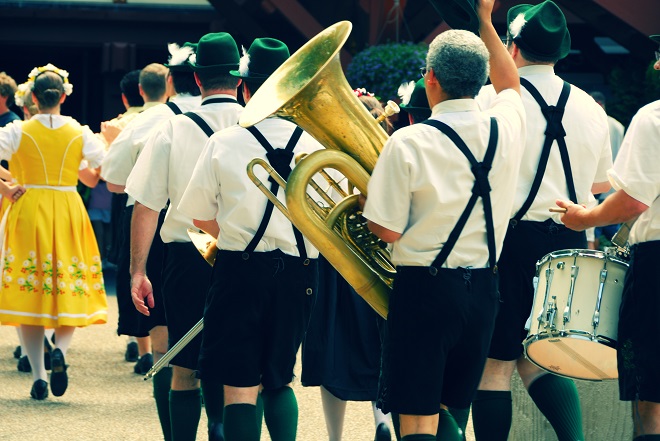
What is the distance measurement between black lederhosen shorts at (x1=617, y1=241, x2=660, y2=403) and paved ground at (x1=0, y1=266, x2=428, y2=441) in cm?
229

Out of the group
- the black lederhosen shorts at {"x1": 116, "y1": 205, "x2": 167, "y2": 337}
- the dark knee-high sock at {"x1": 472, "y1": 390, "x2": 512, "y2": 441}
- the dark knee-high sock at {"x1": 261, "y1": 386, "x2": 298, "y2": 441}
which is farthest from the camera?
the black lederhosen shorts at {"x1": 116, "y1": 205, "x2": 167, "y2": 337}

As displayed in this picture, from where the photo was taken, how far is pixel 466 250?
3828mm

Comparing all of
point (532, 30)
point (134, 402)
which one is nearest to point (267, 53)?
point (532, 30)

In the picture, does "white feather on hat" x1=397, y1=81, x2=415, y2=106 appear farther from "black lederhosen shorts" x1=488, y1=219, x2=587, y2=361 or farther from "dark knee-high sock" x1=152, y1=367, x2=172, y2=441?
"dark knee-high sock" x1=152, y1=367, x2=172, y2=441

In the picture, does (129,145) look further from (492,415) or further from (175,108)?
(492,415)

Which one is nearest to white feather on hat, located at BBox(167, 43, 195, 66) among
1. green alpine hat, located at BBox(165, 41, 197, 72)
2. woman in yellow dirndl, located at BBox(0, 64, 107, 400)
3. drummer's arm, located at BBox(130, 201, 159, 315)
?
green alpine hat, located at BBox(165, 41, 197, 72)

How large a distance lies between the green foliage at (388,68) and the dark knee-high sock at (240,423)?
20.2 ft

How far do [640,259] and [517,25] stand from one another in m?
1.20

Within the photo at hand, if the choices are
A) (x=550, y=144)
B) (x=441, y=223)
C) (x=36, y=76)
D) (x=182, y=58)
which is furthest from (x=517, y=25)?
(x=36, y=76)

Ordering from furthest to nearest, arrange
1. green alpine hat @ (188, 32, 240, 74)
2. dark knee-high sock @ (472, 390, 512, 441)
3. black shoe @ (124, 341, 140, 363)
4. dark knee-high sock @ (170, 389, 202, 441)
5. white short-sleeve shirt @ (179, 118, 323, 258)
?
1. black shoe @ (124, 341, 140, 363)
2. dark knee-high sock @ (170, 389, 202, 441)
3. green alpine hat @ (188, 32, 240, 74)
4. dark knee-high sock @ (472, 390, 512, 441)
5. white short-sleeve shirt @ (179, 118, 323, 258)

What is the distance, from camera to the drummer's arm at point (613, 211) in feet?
12.7

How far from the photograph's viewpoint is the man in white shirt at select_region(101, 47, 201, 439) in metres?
5.44

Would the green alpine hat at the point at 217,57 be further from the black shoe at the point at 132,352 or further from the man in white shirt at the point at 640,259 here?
the black shoe at the point at 132,352

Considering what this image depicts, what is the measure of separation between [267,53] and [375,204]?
113cm
